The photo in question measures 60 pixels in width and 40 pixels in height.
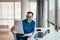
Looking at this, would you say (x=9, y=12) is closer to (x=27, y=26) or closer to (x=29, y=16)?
(x=27, y=26)

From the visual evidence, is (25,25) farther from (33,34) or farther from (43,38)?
(43,38)

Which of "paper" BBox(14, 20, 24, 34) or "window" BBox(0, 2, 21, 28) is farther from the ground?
"window" BBox(0, 2, 21, 28)

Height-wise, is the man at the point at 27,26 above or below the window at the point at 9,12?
below

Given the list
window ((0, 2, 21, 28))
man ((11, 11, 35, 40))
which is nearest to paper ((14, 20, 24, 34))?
man ((11, 11, 35, 40))

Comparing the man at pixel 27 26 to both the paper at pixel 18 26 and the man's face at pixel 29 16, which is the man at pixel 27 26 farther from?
the paper at pixel 18 26

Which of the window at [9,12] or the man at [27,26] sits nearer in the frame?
the man at [27,26]

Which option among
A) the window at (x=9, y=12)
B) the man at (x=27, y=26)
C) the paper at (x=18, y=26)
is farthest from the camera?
the window at (x=9, y=12)

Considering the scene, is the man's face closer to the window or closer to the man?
the man

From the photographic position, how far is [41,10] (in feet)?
32.1

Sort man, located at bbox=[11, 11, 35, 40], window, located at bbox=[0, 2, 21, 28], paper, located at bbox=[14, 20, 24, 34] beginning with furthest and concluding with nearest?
window, located at bbox=[0, 2, 21, 28] < man, located at bbox=[11, 11, 35, 40] < paper, located at bbox=[14, 20, 24, 34]

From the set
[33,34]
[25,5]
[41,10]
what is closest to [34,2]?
[41,10]

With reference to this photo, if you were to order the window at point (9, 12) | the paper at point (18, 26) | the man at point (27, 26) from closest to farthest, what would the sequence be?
the paper at point (18, 26) < the man at point (27, 26) < the window at point (9, 12)

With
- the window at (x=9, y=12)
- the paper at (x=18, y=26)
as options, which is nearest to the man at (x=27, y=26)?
the paper at (x=18, y=26)

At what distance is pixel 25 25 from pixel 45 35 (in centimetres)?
54
